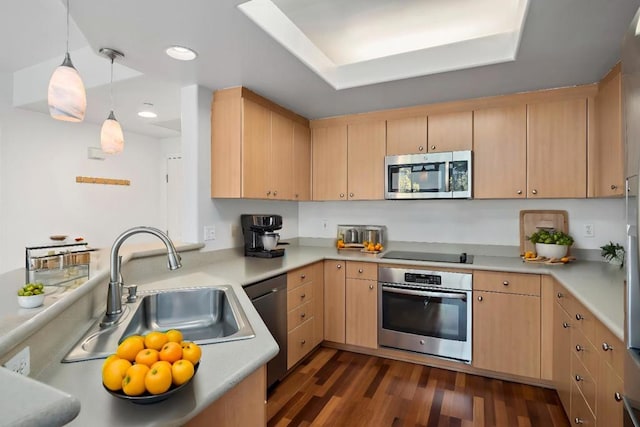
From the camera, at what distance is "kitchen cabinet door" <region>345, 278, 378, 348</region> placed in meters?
2.90

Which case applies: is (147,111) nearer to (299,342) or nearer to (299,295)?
(299,295)

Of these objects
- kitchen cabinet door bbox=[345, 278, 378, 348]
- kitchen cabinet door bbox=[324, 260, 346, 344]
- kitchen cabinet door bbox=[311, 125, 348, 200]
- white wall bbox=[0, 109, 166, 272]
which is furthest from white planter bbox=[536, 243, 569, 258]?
white wall bbox=[0, 109, 166, 272]

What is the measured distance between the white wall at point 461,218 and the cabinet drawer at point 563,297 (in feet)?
2.43

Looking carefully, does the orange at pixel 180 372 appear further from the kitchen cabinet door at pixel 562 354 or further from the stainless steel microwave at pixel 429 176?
the stainless steel microwave at pixel 429 176

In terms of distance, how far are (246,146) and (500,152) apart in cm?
204

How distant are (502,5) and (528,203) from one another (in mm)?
1654

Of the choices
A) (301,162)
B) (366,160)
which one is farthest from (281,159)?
(366,160)

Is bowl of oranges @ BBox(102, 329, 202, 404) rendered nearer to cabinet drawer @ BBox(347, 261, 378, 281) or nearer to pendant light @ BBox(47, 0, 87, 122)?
pendant light @ BBox(47, 0, 87, 122)

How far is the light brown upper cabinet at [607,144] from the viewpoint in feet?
6.87

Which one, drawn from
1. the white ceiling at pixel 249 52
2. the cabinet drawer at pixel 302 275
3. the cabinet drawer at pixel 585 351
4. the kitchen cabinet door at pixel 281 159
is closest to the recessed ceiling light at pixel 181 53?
the white ceiling at pixel 249 52

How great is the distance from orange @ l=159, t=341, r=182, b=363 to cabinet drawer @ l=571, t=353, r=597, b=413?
1751 mm

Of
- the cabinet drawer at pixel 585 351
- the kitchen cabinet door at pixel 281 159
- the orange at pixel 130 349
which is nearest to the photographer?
the orange at pixel 130 349

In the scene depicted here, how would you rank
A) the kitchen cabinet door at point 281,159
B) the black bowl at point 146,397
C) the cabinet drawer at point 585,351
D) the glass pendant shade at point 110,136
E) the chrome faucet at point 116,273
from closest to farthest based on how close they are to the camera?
the black bowl at point 146,397
the chrome faucet at point 116,273
the cabinet drawer at point 585,351
the glass pendant shade at point 110,136
the kitchen cabinet door at point 281,159

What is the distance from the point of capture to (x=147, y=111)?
348 cm
